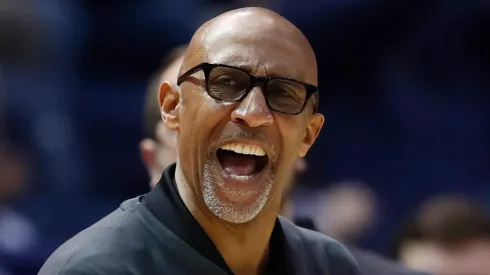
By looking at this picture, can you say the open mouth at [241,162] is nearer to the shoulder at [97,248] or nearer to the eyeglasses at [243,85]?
the eyeglasses at [243,85]

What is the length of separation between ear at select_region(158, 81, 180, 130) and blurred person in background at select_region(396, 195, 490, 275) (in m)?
1.18

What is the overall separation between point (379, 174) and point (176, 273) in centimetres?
393

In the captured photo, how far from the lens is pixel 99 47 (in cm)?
582

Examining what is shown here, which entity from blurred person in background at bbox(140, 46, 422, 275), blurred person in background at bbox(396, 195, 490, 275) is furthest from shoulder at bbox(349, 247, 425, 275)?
blurred person in background at bbox(396, 195, 490, 275)

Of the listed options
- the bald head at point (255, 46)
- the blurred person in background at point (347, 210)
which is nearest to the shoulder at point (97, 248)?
the bald head at point (255, 46)

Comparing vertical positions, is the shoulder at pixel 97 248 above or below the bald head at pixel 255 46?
below

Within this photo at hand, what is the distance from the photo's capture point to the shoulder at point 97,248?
1.85m

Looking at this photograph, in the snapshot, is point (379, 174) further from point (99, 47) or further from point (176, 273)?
point (176, 273)

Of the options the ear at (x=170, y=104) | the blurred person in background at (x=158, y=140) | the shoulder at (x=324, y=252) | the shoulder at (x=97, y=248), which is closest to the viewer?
the shoulder at (x=97, y=248)

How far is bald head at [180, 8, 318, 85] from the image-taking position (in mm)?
1960

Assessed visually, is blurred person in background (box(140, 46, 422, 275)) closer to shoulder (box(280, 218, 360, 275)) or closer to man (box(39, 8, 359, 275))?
shoulder (box(280, 218, 360, 275))

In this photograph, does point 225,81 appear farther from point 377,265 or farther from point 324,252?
point 377,265

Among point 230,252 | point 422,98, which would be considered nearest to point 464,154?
point 422,98

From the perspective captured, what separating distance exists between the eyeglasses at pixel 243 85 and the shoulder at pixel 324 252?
389mm
